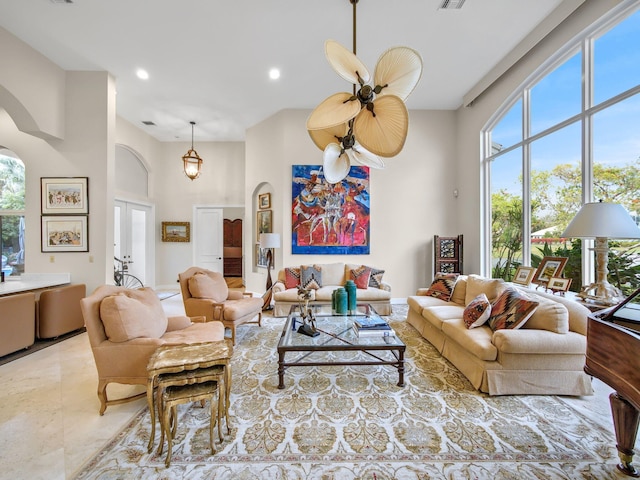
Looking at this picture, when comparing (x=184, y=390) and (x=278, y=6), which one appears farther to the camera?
(x=278, y=6)

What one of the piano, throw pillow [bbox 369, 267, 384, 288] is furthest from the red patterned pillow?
the piano

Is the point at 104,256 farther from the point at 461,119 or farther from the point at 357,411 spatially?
the point at 461,119

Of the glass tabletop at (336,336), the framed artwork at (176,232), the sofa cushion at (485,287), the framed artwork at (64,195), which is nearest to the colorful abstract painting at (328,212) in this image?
the sofa cushion at (485,287)

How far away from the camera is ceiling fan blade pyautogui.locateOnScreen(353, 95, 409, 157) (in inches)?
71.0

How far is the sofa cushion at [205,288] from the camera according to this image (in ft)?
12.2

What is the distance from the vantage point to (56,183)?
4.18 metres

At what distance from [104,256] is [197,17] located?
3551mm

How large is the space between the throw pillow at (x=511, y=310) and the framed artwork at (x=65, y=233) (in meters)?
5.56

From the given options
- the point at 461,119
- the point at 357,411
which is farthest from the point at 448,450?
the point at 461,119

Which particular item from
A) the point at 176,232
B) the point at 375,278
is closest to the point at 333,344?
the point at 375,278

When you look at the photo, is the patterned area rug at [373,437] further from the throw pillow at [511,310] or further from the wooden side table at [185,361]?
the throw pillow at [511,310]

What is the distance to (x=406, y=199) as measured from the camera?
5617mm

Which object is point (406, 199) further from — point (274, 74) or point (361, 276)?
point (274, 74)

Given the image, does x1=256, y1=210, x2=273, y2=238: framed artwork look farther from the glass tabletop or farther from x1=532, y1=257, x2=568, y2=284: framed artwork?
x1=532, y1=257, x2=568, y2=284: framed artwork
